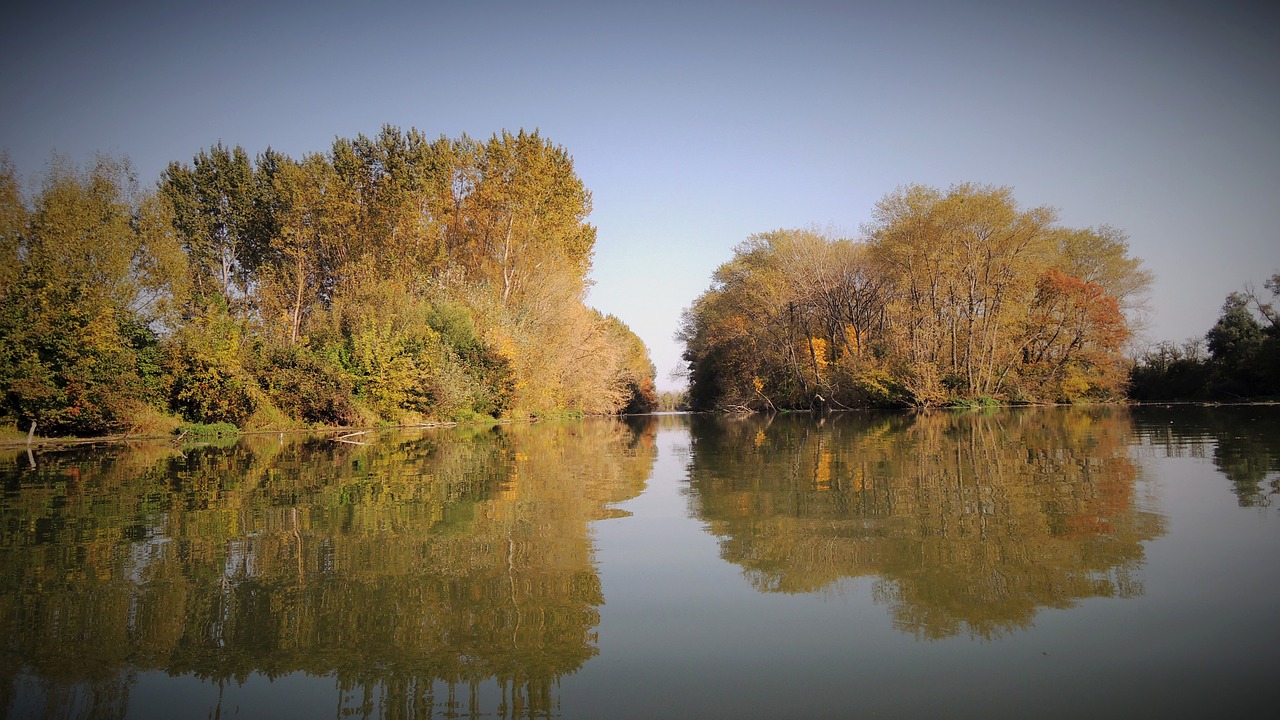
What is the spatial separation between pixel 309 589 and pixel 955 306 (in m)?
34.9

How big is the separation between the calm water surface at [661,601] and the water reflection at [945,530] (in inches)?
1.1

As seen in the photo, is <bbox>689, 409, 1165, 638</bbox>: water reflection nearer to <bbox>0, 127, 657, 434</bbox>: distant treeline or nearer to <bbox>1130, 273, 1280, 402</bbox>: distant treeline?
<bbox>0, 127, 657, 434</bbox>: distant treeline

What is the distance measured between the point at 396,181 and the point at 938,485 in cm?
3193

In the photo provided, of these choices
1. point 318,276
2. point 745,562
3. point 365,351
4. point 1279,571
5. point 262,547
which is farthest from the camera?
point 318,276

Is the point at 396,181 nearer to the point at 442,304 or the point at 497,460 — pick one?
the point at 442,304

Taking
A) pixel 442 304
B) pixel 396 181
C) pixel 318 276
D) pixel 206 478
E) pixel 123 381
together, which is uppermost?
pixel 396 181

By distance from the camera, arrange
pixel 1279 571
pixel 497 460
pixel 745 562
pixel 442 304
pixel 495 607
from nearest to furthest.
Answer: pixel 495 607
pixel 1279 571
pixel 745 562
pixel 497 460
pixel 442 304

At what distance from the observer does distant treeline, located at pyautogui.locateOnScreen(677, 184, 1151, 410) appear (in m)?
32.6

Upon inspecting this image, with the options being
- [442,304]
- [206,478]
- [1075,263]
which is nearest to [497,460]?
[206,478]

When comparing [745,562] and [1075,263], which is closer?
[745,562]

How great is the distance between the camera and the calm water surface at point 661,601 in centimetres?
246

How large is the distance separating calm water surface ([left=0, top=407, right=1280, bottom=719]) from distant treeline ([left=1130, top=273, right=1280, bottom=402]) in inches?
1302

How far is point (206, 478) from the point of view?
944 centimetres

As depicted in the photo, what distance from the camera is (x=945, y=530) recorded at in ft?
15.7
